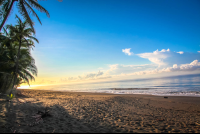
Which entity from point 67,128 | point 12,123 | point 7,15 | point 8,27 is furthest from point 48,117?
point 8,27

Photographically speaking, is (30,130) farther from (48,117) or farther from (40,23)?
(40,23)

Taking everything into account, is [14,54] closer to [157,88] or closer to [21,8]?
[21,8]

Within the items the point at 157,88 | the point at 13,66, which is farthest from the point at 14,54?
the point at 157,88

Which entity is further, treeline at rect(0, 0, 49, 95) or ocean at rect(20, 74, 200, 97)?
ocean at rect(20, 74, 200, 97)

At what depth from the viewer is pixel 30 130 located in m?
4.04

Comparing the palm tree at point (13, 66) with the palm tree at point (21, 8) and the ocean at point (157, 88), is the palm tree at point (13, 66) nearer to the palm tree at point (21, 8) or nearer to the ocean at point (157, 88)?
the palm tree at point (21, 8)

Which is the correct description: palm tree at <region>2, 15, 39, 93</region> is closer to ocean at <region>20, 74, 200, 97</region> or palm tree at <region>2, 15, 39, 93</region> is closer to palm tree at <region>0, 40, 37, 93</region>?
palm tree at <region>0, 40, 37, 93</region>

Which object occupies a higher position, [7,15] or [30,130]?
[7,15]

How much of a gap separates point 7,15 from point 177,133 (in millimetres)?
13434

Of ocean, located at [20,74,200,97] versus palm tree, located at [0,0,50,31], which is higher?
palm tree, located at [0,0,50,31]

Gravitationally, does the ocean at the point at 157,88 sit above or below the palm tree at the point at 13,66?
below

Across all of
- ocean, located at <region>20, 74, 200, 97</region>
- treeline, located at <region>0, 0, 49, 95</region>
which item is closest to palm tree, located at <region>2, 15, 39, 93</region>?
treeline, located at <region>0, 0, 49, 95</region>

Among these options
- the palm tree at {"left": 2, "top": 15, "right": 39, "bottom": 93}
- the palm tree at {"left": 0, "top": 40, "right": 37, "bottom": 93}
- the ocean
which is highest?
the palm tree at {"left": 2, "top": 15, "right": 39, "bottom": 93}

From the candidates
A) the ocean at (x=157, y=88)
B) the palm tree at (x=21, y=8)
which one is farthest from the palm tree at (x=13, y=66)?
the ocean at (x=157, y=88)
